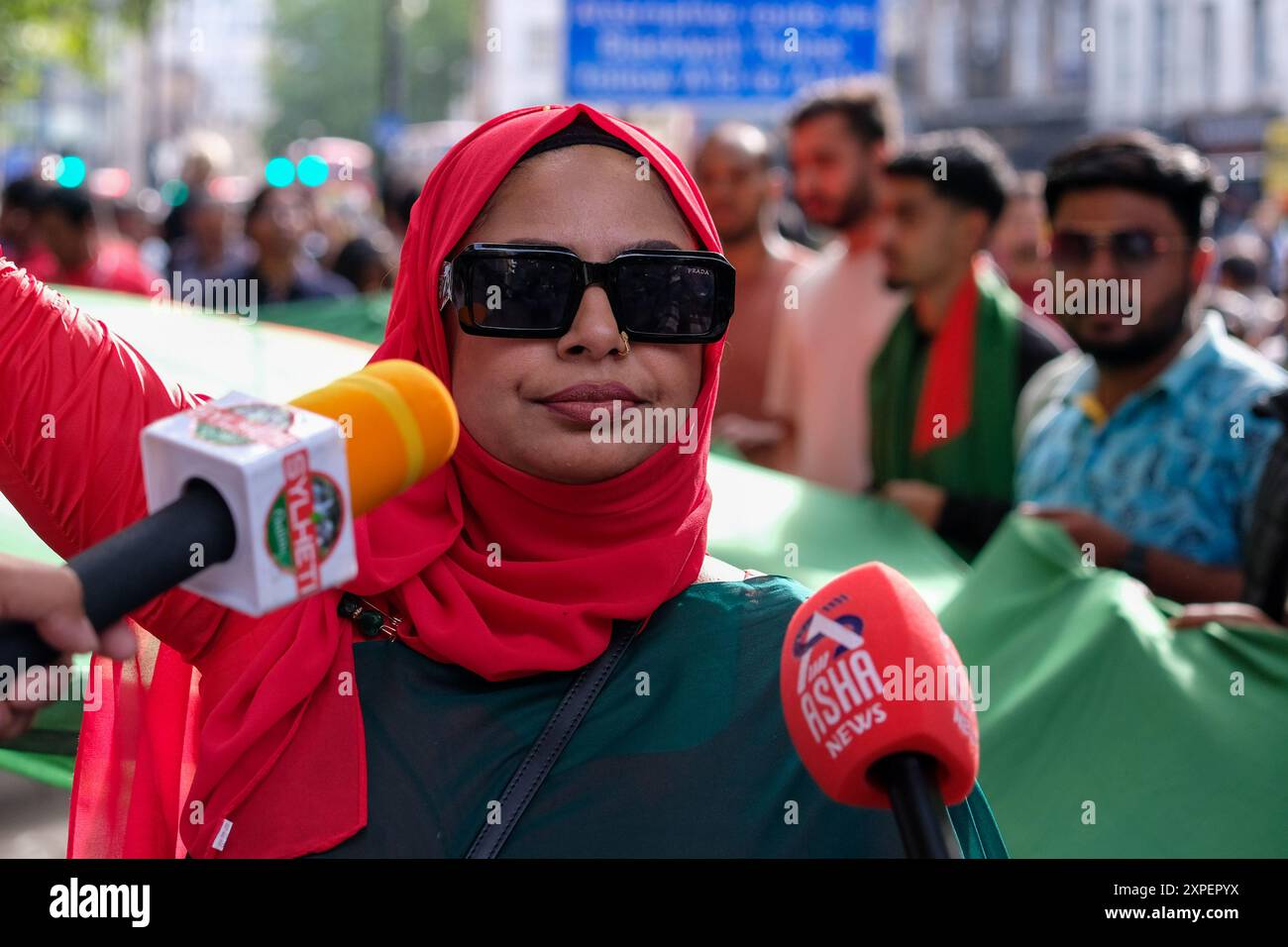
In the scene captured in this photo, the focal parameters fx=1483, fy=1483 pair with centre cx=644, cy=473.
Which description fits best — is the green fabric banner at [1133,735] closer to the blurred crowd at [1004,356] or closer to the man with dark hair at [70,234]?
the blurred crowd at [1004,356]

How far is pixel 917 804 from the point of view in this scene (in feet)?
4.03

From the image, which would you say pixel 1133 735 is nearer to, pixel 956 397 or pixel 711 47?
pixel 956 397

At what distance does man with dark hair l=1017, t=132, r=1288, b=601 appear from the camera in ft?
10.4

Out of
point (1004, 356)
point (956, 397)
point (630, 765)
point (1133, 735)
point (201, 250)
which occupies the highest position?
point (201, 250)

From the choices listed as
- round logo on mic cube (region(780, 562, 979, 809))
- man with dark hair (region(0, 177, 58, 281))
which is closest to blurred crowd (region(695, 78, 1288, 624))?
round logo on mic cube (region(780, 562, 979, 809))

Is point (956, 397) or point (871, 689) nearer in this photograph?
point (871, 689)

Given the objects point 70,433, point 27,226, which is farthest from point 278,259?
point 70,433

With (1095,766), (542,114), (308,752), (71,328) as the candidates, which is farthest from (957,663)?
(1095,766)

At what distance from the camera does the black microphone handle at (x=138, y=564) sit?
984 millimetres

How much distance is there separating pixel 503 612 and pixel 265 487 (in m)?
0.78

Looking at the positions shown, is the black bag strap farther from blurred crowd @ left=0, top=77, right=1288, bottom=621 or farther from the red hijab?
blurred crowd @ left=0, top=77, right=1288, bottom=621

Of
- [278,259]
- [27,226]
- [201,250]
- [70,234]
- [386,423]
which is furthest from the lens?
[201,250]

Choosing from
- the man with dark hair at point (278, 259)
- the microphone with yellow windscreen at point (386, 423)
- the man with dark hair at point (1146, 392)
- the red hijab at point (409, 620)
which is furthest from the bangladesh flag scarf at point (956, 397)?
the man with dark hair at point (278, 259)

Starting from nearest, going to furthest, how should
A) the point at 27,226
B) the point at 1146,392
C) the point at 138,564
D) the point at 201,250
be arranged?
the point at 138,564 → the point at 1146,392 → the point at 27,226 → the point at 201,250
